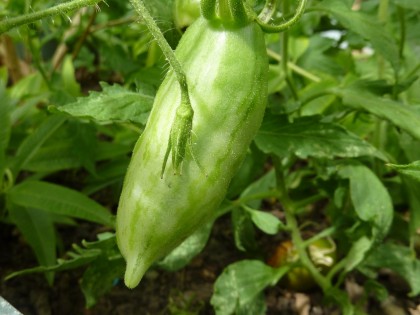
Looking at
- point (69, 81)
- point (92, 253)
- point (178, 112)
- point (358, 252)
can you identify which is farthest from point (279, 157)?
point (69, 81)

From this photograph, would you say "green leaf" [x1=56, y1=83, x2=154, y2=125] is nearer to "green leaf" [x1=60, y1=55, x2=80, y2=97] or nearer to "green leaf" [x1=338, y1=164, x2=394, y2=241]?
"green leaf" [x1=338, y1=164, x2=394, y2=241]

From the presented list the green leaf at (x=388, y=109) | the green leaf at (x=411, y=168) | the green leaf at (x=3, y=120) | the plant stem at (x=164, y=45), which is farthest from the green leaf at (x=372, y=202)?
the green leaf at (x=3, y=120)

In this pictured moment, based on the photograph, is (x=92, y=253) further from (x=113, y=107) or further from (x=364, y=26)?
(x=364, y=26)

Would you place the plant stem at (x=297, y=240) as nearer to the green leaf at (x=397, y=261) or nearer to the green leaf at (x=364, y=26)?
the green leaf at (x=397, y=261)

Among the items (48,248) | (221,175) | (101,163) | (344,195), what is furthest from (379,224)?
(101,163)

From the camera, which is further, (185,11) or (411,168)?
(185,11)

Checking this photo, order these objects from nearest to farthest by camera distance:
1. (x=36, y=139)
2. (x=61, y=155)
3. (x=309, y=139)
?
1. (x=309, y=139)
2. (x=36, y=139)
3. (x=61, y=155)
